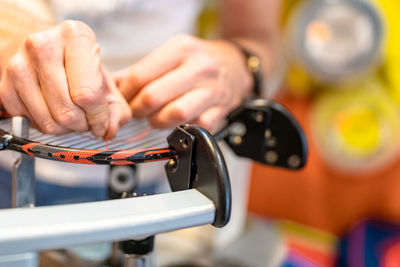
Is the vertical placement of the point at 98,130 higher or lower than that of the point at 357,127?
higher

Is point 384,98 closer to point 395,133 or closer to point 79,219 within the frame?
point 395,133

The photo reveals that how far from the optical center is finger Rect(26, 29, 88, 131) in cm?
30

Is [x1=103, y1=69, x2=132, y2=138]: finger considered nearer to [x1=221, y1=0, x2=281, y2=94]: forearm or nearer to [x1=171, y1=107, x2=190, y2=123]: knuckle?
[x1=171, y1=107, x2=190, y2=123]: knuckle

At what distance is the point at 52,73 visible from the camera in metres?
0.30

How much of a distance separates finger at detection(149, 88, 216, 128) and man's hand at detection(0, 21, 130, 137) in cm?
6

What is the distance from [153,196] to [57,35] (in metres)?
0.13

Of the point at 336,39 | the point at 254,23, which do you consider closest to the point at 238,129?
the point at 254,23

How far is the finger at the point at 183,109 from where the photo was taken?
1.20ft

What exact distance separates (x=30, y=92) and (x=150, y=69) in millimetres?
103

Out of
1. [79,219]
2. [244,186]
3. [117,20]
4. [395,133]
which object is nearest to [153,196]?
[79,219]

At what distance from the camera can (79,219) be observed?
0.23 metres

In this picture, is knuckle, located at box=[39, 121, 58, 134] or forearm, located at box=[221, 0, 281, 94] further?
forearm, located at box=[221, 0, 281, 94]

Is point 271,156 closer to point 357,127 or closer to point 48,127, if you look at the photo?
point 48,127

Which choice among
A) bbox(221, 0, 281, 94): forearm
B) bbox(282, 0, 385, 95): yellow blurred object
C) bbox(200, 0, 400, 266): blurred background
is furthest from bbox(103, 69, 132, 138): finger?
bbox(282, 0, 385, 95): yellow blurred object
